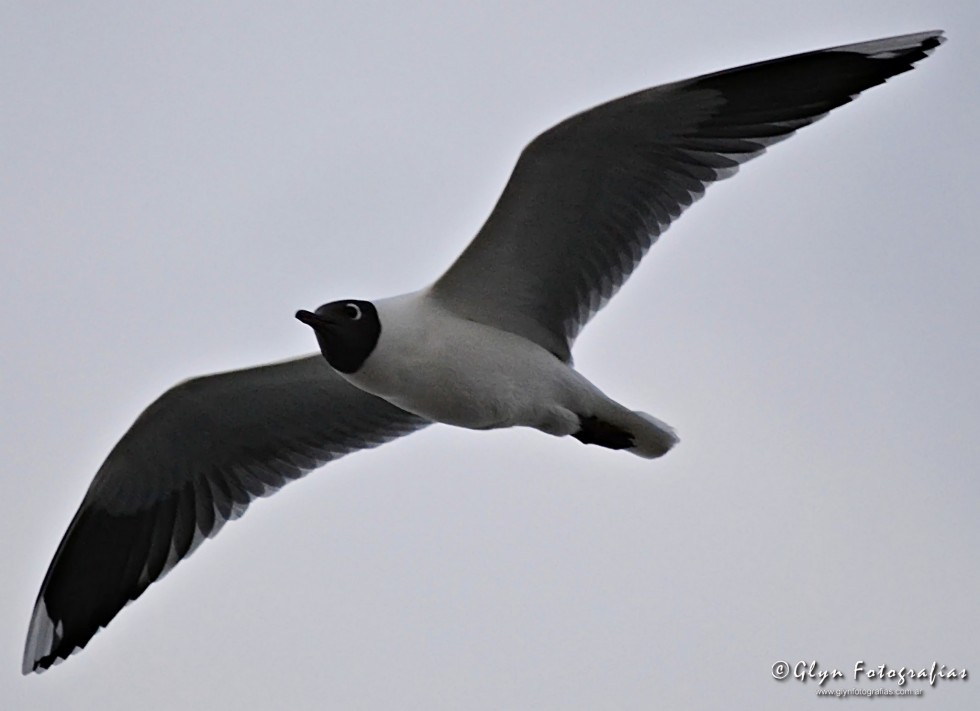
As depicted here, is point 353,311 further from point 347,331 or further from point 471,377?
point 471,377

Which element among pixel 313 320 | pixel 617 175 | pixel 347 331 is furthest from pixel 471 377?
pixel 617 175

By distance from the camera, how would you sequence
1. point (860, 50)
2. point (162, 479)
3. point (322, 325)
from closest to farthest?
point (860, 50) < point (322, 325) < point (162, 479)

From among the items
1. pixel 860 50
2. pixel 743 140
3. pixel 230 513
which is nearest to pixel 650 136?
pixel 743 140

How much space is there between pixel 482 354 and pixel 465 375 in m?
0.16

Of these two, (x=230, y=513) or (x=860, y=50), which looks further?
(x=230, y=513)

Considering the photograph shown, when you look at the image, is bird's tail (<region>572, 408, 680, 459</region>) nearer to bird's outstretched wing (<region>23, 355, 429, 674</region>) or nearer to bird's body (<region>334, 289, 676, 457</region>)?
bird's body (<region>334, 289, 676, 457</region>)

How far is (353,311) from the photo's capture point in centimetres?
770

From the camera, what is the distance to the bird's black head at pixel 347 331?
7.66 m

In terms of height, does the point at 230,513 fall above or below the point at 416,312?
below

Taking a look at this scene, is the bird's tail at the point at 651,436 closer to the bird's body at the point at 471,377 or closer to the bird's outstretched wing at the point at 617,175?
the bird's body at the point at 471,377

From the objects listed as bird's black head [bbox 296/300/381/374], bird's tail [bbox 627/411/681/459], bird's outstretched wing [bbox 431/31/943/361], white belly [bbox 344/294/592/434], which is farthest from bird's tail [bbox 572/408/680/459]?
bird's black head [bbox 296/300/381/374]

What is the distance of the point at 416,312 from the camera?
25.7 ft

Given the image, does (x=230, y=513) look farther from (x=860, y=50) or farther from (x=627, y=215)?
(x=860, y=50)

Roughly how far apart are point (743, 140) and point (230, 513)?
3.78m
